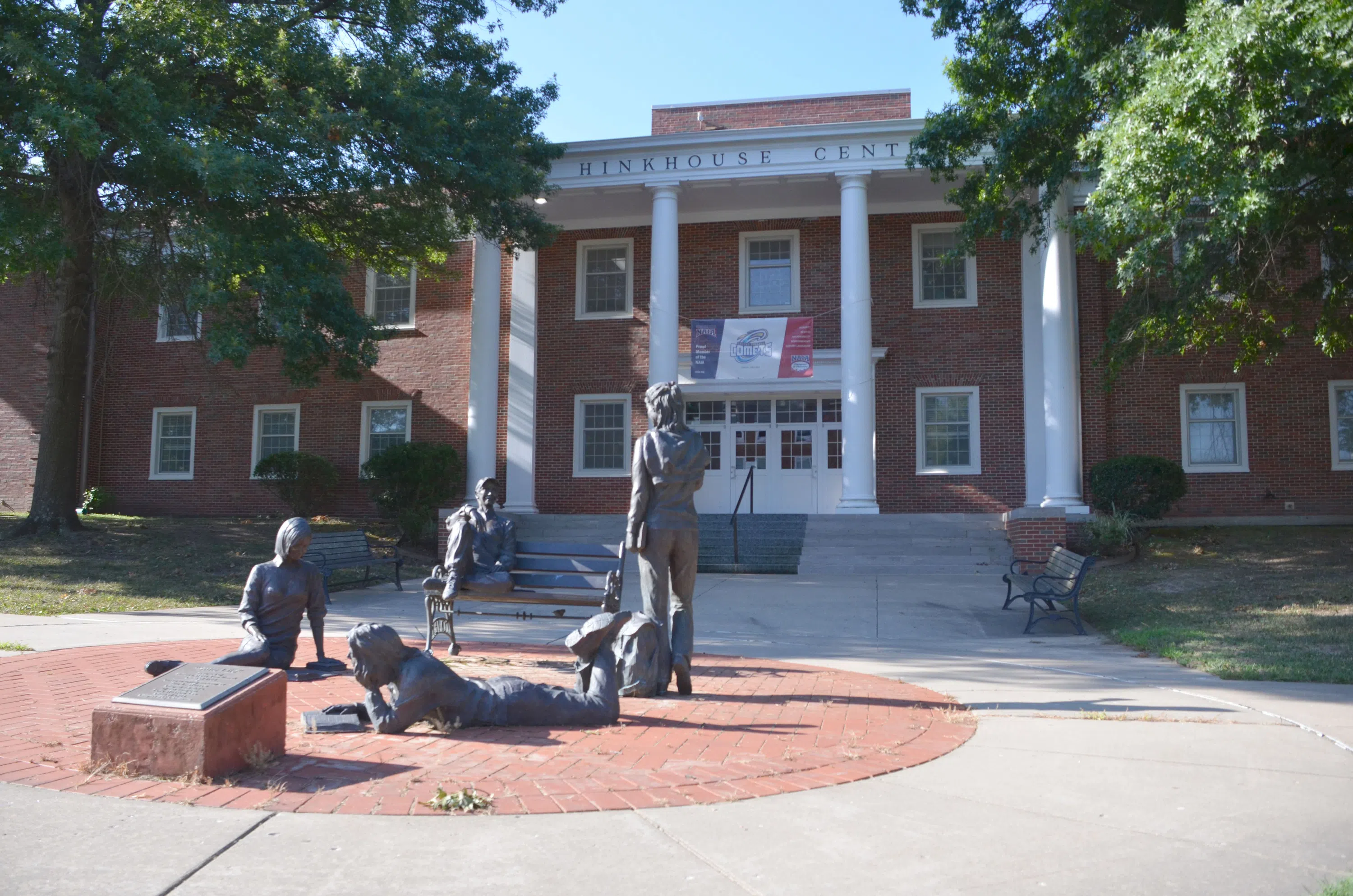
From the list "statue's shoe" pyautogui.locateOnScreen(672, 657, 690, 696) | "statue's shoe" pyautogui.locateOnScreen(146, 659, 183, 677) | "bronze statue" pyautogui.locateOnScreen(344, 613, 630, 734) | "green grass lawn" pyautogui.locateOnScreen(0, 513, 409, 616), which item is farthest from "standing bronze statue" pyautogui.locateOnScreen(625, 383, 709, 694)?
"green grass lawn" pyautogui.locateOnScreen(0, 513, 409, 616)

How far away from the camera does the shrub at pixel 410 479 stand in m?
21.3

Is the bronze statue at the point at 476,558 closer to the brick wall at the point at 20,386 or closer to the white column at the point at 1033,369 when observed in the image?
the white column at the point at 1033,369

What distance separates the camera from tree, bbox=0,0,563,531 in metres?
14.0

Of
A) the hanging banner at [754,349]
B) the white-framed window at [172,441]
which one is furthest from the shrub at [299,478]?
the hanging banner at [754,349]

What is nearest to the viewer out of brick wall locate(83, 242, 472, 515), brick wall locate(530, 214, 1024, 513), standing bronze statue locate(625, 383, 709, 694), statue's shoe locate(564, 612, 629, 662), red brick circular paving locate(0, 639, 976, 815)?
red brick circular paving locate(0, 639, 976, 815)

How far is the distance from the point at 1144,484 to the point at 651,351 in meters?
9.93

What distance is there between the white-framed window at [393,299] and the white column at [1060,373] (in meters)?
14.6

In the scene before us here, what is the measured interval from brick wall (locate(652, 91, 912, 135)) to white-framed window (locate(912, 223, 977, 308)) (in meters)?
3.28

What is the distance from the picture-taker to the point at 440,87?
1694 cm

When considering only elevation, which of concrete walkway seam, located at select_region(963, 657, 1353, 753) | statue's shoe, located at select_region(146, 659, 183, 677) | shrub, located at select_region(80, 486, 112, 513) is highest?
shrub, located at select_region(80, 486, 112, 513)

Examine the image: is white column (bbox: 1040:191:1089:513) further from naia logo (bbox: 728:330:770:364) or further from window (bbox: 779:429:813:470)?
naia logo (bbox: 728:330:770:364)

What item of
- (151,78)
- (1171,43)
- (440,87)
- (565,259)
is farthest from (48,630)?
(565,259)

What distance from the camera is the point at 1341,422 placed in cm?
2144

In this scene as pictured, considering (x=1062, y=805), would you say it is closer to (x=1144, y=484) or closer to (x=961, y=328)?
(x=1144, y=484)
